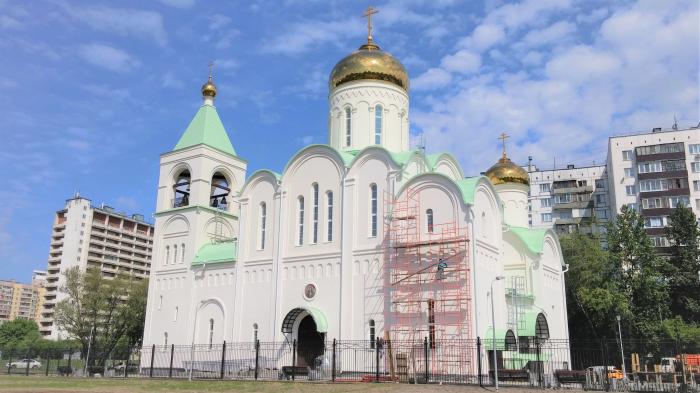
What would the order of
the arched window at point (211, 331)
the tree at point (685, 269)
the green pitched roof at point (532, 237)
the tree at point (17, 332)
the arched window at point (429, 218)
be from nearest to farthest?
the arched window at point (429, 218), the arched window at point (211, 331), the green pitched roof at point (532, 237), the tree at point (685, 269), the tree at point (17, 332)

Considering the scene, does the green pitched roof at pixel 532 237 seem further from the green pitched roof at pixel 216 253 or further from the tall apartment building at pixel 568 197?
the tall apartment building at pixel 568 197

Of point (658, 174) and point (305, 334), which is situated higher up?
point (658, 174)

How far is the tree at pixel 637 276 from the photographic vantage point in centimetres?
3156

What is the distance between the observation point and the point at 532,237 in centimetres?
2556

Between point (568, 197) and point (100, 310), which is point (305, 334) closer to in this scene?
point (100, 310)

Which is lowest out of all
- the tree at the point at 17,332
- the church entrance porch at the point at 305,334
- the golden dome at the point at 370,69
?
the church entrance porch at the point at 305,334

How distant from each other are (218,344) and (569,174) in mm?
37955

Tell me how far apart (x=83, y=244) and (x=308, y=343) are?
201 feet

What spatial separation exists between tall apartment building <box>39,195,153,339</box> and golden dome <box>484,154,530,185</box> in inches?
2261

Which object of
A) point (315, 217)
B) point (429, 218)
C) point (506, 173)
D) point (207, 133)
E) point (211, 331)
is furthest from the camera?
point (506, 173)

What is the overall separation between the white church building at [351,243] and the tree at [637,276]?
7.14m

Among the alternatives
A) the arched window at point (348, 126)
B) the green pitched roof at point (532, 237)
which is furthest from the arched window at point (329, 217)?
the green pitched roof at point (532, 237)

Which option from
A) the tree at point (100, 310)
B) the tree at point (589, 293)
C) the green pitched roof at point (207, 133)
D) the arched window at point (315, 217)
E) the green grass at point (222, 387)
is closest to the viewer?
the green grass at point (222, 387)

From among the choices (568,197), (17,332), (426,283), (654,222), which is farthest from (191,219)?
(17,332)
